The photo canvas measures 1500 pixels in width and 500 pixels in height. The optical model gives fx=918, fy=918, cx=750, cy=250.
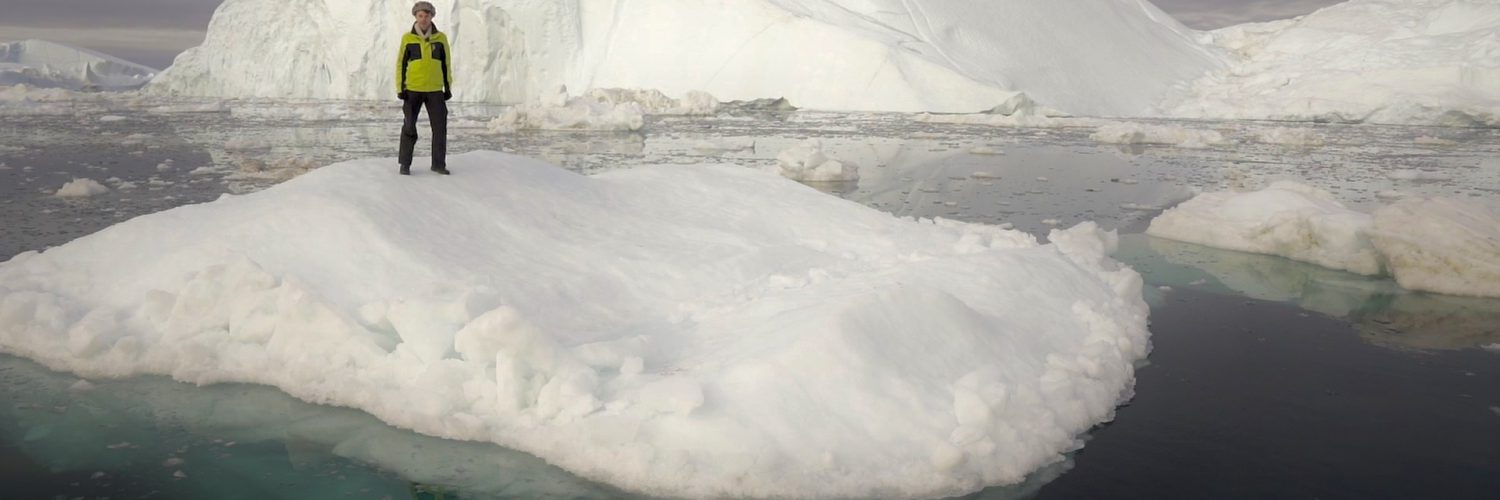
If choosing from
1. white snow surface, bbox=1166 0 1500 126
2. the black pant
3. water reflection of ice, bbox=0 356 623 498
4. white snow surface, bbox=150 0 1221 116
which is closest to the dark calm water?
water reflection of ice, bbox=0 356 623 498

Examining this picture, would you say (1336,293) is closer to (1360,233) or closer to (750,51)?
(1360,233)

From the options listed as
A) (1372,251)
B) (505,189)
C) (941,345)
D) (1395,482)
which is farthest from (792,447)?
(1372,251)

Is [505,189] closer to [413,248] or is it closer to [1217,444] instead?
[413,248]

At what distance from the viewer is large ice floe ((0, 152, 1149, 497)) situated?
3312 millimetres

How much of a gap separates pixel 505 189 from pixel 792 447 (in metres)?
3.09

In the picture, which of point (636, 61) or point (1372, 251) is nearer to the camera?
point (1372, 251)

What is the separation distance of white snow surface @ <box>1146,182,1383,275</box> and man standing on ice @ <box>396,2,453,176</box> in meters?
6.34

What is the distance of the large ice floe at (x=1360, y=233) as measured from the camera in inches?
247

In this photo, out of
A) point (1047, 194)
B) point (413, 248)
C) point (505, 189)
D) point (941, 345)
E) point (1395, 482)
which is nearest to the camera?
point (1395, 482)

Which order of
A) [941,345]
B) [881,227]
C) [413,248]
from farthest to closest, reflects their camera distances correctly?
[881,227]
[413,248]
[941,345]

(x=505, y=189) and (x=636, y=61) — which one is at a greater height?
(x=636, y=61)

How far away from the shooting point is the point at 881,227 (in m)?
6.45

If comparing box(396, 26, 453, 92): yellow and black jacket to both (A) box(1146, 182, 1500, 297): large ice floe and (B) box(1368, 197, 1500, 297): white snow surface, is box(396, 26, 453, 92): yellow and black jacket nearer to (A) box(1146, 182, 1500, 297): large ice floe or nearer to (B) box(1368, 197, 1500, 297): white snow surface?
(A) box(1146, 182, 1500, 297): large ice floe

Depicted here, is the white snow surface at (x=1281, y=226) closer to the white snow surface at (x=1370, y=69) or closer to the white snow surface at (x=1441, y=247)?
the white snow surface at (x=1441, y=247)
